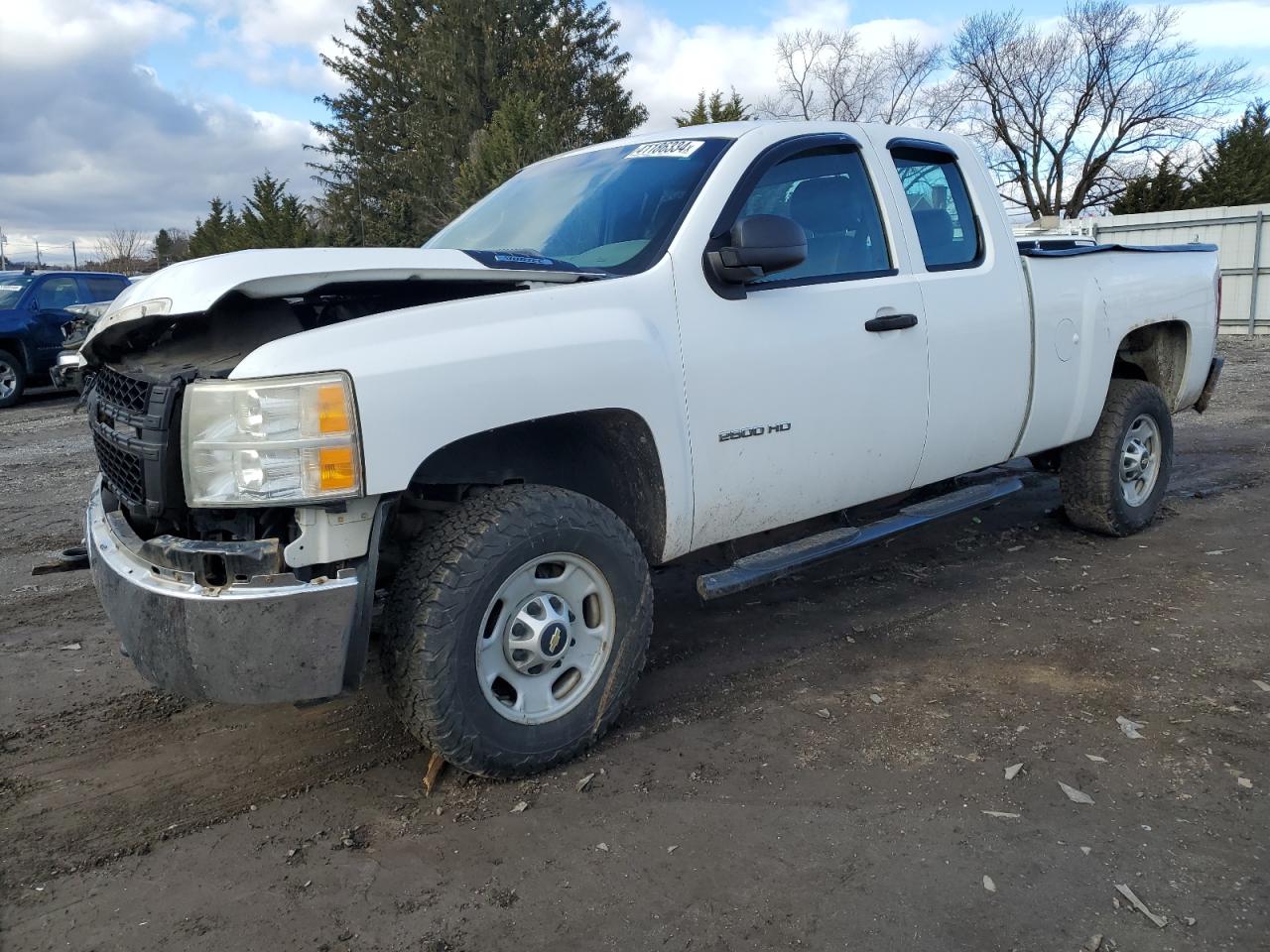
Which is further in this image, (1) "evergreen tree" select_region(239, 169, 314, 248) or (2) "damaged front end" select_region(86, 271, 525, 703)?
(1) "evergreen tree" select_region(239, 169, 314, 248)

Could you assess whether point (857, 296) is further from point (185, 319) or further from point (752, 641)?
point (185, 319)

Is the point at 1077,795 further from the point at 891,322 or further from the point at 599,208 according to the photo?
the point at 599,208

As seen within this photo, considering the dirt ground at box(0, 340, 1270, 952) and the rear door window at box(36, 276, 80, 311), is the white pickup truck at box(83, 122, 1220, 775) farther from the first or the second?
the rear door window at box(36, 276, 80, 311)

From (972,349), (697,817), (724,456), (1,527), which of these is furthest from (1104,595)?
(1,527)

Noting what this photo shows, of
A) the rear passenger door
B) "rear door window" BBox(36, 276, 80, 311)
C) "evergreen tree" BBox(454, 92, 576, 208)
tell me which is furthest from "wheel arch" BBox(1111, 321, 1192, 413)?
"evergreen tree" BBox(454, 92, 576, 208)

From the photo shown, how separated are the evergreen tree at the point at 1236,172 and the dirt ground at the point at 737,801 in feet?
95.3

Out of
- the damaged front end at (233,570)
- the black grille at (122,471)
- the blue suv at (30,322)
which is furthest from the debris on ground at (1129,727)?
the blue suv at (30,322)

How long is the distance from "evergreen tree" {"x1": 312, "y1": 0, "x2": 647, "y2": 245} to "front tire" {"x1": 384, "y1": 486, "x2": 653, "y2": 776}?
105 feet

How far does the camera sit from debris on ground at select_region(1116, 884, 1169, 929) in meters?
2.40

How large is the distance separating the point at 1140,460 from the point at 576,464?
373 cm

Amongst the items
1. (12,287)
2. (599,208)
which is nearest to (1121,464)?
(599,208)

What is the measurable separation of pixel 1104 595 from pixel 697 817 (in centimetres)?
279

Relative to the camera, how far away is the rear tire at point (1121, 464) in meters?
5.39

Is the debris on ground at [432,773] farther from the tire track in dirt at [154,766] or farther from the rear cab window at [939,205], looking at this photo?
the rear cab window at [939,205]
